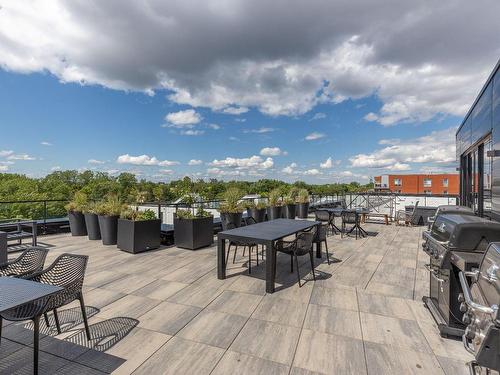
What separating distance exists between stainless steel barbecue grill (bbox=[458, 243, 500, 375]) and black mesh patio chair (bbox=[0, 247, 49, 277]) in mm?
3170

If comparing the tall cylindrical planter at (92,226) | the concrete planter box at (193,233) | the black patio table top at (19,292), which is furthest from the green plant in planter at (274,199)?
the black patio table top at (19,292)

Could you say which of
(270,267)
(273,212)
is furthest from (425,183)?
(270,267)

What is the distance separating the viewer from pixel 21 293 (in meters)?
1.54

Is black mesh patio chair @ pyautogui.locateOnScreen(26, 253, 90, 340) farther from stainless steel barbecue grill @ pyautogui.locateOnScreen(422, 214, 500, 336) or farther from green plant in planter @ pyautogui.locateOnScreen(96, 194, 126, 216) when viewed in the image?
green plant in planter @ pyautogui.locateOnScreen(96, 194, 126, 216)

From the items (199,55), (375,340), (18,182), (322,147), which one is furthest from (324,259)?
(18,182)

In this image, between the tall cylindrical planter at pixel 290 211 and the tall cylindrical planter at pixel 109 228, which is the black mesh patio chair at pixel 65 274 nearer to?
the tall cylindrical planter at pixel 109 228

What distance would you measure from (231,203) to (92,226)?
338 cm

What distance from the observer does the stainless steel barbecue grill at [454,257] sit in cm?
198

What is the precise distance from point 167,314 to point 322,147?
931 inches

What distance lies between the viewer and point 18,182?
30.1 m

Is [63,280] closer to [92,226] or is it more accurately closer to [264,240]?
[264,240]

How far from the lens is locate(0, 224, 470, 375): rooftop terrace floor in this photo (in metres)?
1.81

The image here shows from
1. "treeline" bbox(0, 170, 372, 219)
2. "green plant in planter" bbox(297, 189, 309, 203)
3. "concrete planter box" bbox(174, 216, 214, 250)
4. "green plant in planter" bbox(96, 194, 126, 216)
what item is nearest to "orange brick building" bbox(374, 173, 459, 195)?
"treeline" bbox(0, 170, 372, 219)

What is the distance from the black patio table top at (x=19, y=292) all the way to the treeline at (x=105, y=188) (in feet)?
14.0
